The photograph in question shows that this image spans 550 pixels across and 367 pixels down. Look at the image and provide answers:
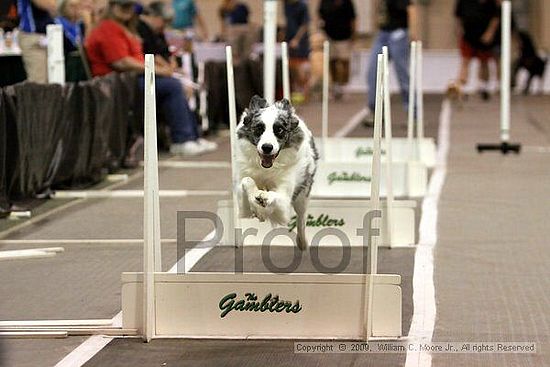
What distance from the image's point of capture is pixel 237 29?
20.4 metres

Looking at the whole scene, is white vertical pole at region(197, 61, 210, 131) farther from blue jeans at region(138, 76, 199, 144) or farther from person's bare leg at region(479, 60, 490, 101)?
person's bare leg at region(479, 60, 490, 101)

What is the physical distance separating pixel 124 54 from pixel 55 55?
5.82 feet

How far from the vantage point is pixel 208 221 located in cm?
885

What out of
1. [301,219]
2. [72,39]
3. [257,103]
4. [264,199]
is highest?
[72,39]

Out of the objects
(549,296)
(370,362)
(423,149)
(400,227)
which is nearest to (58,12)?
(423,149)

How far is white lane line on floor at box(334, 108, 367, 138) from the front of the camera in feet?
53.1

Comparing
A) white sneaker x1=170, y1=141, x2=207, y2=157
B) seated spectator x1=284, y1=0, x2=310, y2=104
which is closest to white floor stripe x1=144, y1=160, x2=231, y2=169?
white sneaker x1=170, y1=141, x2=207, y2=157

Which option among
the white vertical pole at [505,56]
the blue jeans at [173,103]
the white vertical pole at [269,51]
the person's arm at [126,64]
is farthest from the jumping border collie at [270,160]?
the white vertical pole at [505,56]

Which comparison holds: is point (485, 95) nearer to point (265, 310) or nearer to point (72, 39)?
point (72, 39)

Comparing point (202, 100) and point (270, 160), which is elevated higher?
point (270, 160)

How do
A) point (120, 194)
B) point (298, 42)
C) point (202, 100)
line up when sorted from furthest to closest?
point (298, 42) → point (202, 100) → point (120, 194)

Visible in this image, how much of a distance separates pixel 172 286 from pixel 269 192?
1.14m

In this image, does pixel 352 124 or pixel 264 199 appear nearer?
pixel 264 199

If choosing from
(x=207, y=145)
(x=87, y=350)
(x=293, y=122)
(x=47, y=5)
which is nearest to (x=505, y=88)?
(x=207, y=145)
